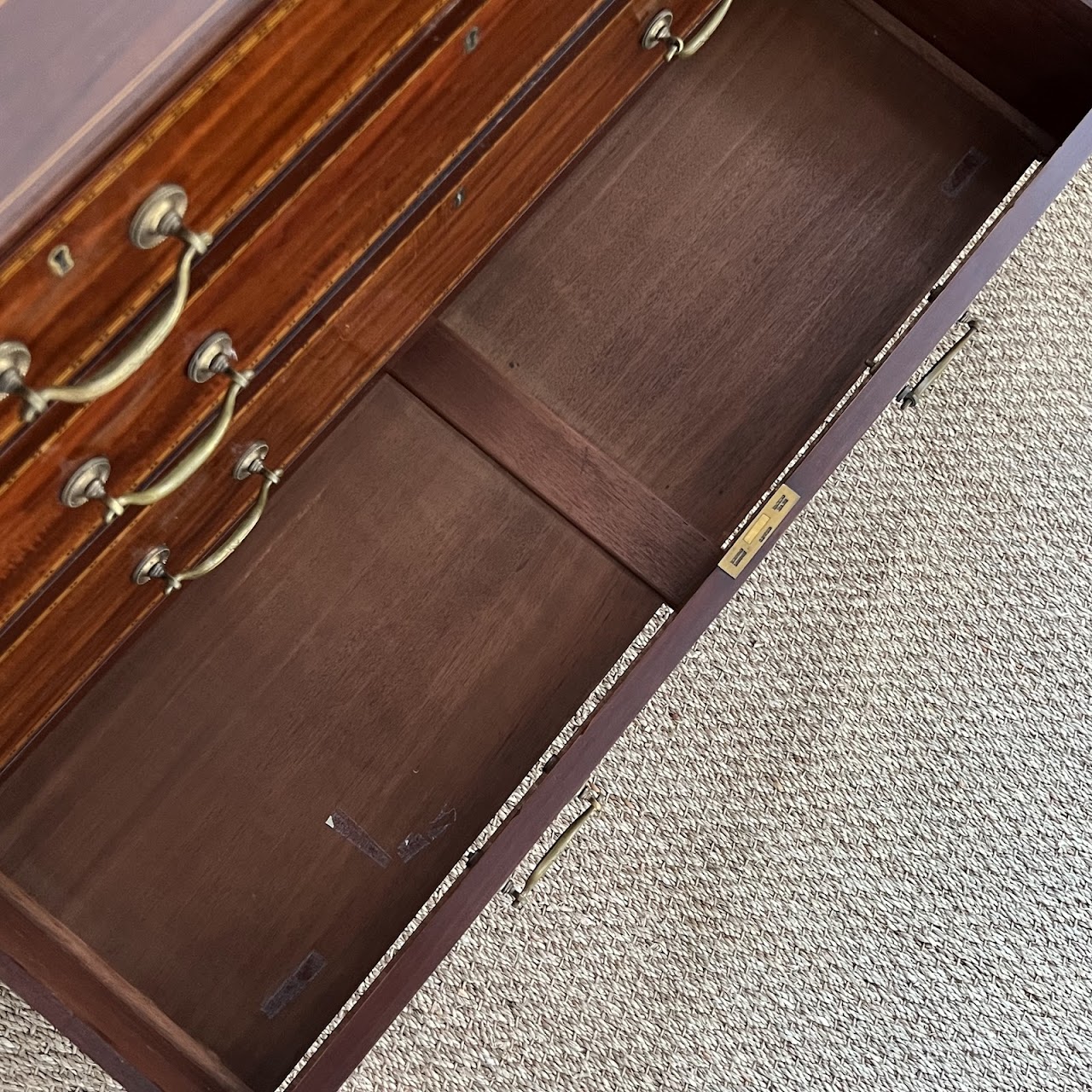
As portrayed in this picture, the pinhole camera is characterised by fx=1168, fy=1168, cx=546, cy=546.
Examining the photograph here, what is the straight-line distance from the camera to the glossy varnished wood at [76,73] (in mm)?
397

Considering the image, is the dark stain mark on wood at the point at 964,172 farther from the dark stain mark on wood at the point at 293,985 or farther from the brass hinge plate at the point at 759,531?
the dark stain mark on wood at the point at 293,985

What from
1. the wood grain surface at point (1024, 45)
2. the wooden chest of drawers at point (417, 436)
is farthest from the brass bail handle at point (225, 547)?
the wood grain surface at point (1024, 45)

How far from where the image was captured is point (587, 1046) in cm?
113

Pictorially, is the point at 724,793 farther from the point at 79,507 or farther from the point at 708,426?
the point at 79,507

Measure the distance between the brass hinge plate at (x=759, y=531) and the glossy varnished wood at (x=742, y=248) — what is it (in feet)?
0.40

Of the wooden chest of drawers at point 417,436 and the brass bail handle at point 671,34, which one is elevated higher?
the brass bail handle at point 671,34

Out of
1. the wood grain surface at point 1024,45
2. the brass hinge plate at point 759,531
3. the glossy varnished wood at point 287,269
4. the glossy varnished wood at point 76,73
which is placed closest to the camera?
the glossy varnished wood at point 76,73

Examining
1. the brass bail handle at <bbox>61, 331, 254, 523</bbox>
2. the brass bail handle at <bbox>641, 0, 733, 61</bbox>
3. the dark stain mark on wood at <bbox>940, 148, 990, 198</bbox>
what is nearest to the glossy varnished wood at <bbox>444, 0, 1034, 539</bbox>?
the dark stain mark on wood at <bbox>940, 148, 990, 198</bbox>

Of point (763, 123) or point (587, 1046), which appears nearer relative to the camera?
point (763, 123)

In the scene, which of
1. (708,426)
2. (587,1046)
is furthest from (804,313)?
(587,1046)

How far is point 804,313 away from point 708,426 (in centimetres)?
13

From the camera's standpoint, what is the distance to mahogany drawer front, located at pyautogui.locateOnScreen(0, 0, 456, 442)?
0.42 m

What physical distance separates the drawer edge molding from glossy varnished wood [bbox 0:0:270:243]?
45cm

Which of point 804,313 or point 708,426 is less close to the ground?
point 804,313
